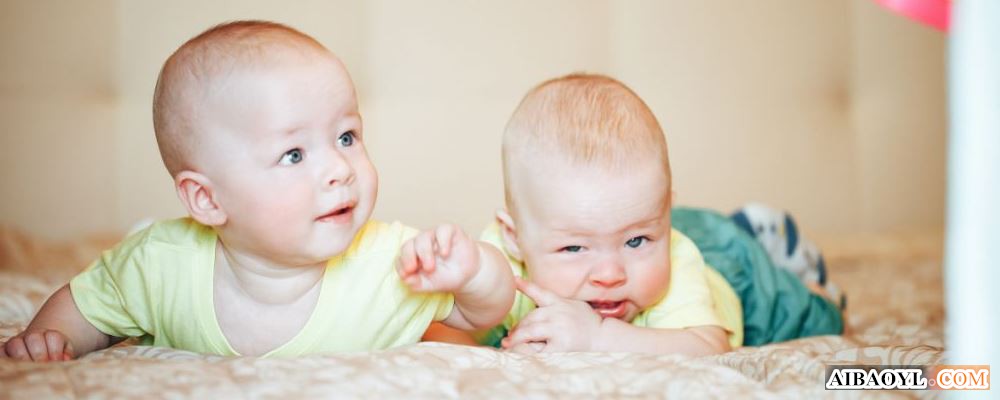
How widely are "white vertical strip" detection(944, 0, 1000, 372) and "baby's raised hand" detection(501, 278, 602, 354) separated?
1.68 ft

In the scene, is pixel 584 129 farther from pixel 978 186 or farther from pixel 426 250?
pixel 978 186

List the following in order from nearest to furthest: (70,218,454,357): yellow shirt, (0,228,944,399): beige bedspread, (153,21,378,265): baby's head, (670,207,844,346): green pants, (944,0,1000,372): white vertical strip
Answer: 1. (944,0,1000,372): white vertical strip
2. (0,228,944,399): beige bedspread
3. (153,21,378,265): baby's head
4. (70,218,454,357): yellow shirt
5. (670,207,844,346): green pants

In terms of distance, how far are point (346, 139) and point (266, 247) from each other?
131mm

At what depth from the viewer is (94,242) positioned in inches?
75.8

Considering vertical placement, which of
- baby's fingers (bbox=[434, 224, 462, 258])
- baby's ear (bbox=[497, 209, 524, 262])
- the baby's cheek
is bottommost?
the baby's cheek

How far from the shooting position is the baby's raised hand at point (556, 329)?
1015 mm

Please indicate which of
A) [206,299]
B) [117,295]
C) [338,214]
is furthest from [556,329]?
[117,295]

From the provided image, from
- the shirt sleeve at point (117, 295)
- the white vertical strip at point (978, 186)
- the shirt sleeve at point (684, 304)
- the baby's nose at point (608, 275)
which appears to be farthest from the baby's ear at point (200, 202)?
the white vertical strip at point (978, 186)

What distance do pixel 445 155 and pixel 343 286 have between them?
1122mm

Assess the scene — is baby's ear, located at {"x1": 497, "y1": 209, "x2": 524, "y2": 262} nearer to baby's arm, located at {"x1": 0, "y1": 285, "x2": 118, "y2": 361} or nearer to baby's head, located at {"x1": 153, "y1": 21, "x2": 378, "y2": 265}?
baby's head, located at {"x1": 153, "y1": 21, "x2": 378, "y2": 265}

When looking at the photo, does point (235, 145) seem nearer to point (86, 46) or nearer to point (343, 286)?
point (343, 286)

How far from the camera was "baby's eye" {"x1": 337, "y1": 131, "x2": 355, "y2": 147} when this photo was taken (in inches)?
37.2

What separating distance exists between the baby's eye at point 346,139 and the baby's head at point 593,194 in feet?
0.76

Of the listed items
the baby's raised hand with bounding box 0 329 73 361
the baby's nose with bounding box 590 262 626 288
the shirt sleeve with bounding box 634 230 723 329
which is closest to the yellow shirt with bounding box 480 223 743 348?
the shirt sleeve with bounding box 634 230 723 329
